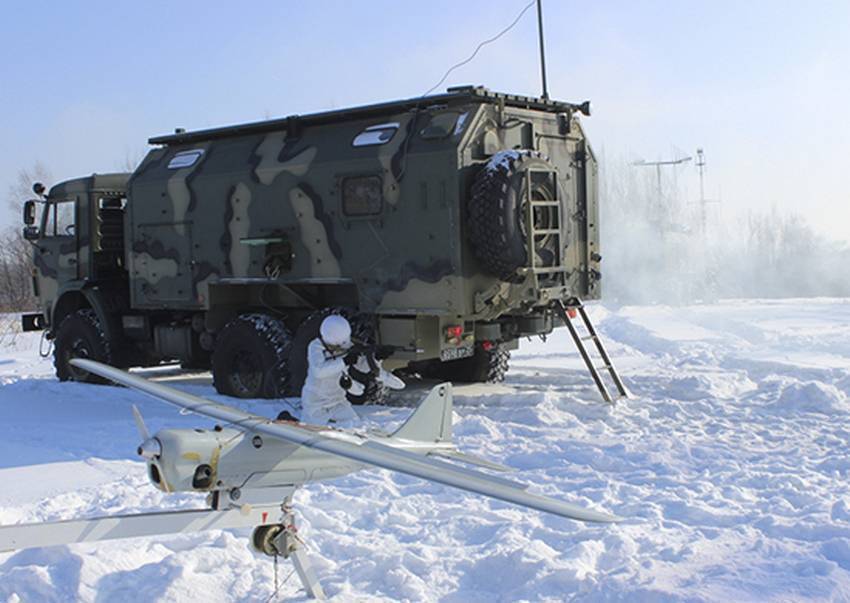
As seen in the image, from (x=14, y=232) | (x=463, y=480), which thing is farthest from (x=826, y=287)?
(x=463, y=480)

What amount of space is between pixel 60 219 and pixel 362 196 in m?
5.59

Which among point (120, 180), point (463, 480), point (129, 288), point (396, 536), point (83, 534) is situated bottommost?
point (396, 536)

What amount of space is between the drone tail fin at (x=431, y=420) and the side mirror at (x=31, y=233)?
9708mm

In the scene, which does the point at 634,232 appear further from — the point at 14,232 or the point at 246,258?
the point at 246,258

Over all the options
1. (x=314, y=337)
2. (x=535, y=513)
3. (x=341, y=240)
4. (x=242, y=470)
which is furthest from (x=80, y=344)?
(x=242, y=470)

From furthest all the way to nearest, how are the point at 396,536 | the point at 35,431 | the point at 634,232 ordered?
the point at 634,232, the point at 35,431, the point at 396,536

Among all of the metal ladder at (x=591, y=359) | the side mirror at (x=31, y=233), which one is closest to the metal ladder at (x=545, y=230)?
the metal ladder at (x=591, y=359)

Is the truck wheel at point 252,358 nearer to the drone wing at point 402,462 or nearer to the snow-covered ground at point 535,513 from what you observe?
the snow-covered ground at point 535,513

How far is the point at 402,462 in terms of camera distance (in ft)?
12.8

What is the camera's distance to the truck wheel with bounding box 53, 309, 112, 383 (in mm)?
12602

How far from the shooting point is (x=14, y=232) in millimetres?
44250

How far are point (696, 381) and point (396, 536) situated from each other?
5.86 meters

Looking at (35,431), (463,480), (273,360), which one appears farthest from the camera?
(273,360)

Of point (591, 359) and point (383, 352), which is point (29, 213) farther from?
point (591, 359)
